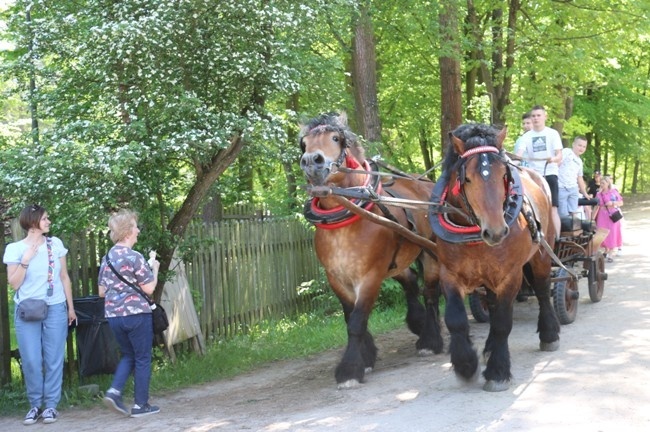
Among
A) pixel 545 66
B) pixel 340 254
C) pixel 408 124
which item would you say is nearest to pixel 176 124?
pixel 340 254

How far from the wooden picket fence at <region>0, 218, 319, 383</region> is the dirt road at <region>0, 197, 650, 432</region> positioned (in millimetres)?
1651

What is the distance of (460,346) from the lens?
6273 millimetres

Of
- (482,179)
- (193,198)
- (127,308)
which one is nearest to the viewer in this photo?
(482,179)

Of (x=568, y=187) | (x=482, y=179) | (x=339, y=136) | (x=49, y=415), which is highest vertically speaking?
(x=339, y=136)

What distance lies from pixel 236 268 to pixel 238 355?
79.0 inches

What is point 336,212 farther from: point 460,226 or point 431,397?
point 431,397

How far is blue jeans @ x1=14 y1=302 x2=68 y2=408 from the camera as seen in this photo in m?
6.48

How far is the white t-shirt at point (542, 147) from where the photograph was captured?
945cm

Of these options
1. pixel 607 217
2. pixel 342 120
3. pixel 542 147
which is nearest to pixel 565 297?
pixel 542 147

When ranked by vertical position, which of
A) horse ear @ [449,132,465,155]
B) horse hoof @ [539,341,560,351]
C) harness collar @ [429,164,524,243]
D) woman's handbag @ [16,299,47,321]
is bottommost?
horse hoof @ [539,341,560,351]

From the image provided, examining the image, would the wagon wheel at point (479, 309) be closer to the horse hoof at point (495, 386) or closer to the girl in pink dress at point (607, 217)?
the horse hoof at point (495, 386)

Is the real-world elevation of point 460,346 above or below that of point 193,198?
below

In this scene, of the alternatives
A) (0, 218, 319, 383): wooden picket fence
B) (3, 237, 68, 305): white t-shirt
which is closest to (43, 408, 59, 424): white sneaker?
(3, 237, 68, 305): white t-shirt

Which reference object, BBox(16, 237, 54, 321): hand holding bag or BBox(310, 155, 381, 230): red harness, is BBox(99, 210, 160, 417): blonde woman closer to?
BBox(16, 237, 54, 321): hand holding bag
